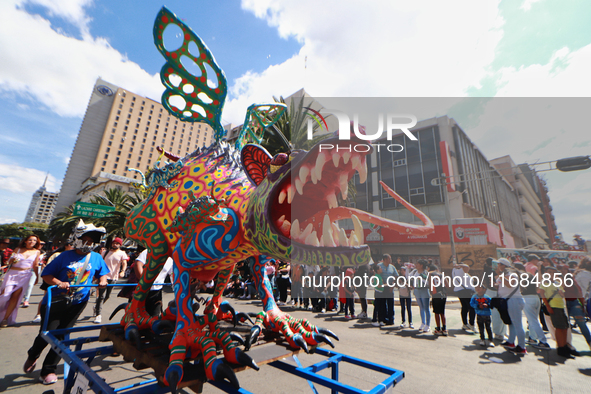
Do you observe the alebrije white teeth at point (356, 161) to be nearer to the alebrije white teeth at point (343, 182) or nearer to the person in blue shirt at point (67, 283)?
the alebrije white teeth at point (343, 182)

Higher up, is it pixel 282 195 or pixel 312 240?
pixel 282 195

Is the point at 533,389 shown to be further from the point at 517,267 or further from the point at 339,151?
the point at 339,151

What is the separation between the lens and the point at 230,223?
2.14 metres

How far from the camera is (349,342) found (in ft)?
15.3

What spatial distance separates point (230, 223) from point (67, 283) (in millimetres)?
2054

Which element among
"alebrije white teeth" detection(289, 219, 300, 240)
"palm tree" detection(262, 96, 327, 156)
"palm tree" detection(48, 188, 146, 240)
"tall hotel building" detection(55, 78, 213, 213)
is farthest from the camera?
"tall hotel building" detection(55, 78, 213, 213)

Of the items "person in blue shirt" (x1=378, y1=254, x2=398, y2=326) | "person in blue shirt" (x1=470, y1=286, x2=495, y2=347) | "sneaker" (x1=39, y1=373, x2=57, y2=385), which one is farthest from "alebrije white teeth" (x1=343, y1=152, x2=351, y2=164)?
"person in blue shirt" (x1=378, y1=254, x2=398, y2=326)

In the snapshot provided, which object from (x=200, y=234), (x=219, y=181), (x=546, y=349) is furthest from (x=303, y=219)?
A: (x=546, y=349)

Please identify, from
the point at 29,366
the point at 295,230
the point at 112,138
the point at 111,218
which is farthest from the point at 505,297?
the point at 112,138

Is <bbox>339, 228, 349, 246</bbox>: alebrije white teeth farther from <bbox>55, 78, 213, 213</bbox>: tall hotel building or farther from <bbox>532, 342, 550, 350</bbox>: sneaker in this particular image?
<bbox>55, 78, 213, 213</bbox>: tall hotel building

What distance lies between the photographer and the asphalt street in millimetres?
2988

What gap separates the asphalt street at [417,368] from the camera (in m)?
2.99

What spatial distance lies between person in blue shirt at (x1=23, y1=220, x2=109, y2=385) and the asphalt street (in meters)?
0.21

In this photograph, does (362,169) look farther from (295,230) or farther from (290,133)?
(290,133)
